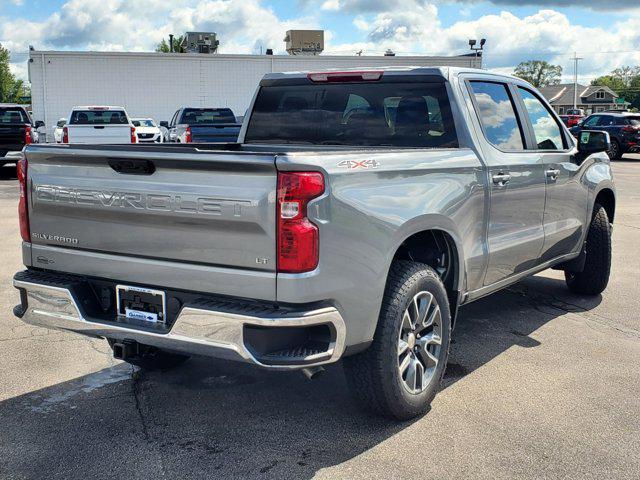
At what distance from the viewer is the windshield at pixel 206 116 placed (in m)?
20.5

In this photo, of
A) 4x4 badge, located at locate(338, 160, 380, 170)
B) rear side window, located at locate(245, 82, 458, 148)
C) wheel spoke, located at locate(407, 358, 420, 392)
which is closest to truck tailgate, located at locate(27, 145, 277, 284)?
4x4 badge, located at locate(338, 160, 380, 170)

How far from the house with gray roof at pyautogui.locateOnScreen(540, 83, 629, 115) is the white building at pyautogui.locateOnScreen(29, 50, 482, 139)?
8879cm

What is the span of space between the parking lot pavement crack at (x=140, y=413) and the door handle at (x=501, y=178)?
250cm

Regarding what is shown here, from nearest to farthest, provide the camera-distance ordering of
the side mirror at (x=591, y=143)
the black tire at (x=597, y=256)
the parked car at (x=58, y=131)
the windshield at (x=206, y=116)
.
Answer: the side mirror at (x=591, y=143) → the black tire at (x=597, y=256) → the windshield at (x=206, y=116) → the parked car at (x=58, y=131)

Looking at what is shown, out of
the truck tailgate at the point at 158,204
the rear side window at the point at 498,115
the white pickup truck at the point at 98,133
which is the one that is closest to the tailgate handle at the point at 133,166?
the truck tailgate at the point at 158,204

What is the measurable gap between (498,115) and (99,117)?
17371 millimetres

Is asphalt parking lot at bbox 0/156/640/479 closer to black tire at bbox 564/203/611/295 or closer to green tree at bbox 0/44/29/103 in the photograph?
black tire at bbox 564/203/611/295

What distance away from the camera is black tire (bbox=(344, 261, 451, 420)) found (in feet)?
12.0

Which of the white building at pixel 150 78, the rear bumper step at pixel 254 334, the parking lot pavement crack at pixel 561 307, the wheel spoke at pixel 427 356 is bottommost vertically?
the parking lot pavement crack at pixel 561 307

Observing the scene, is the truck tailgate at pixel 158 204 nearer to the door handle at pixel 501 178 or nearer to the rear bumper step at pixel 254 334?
the rear bumper step at pixel 254 334

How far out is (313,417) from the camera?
4.05 metres

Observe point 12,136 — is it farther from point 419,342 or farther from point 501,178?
point 419,342

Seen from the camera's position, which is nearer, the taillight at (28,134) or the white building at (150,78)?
the taillight at (28,134)

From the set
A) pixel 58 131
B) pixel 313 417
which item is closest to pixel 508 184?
pixel 313 417
